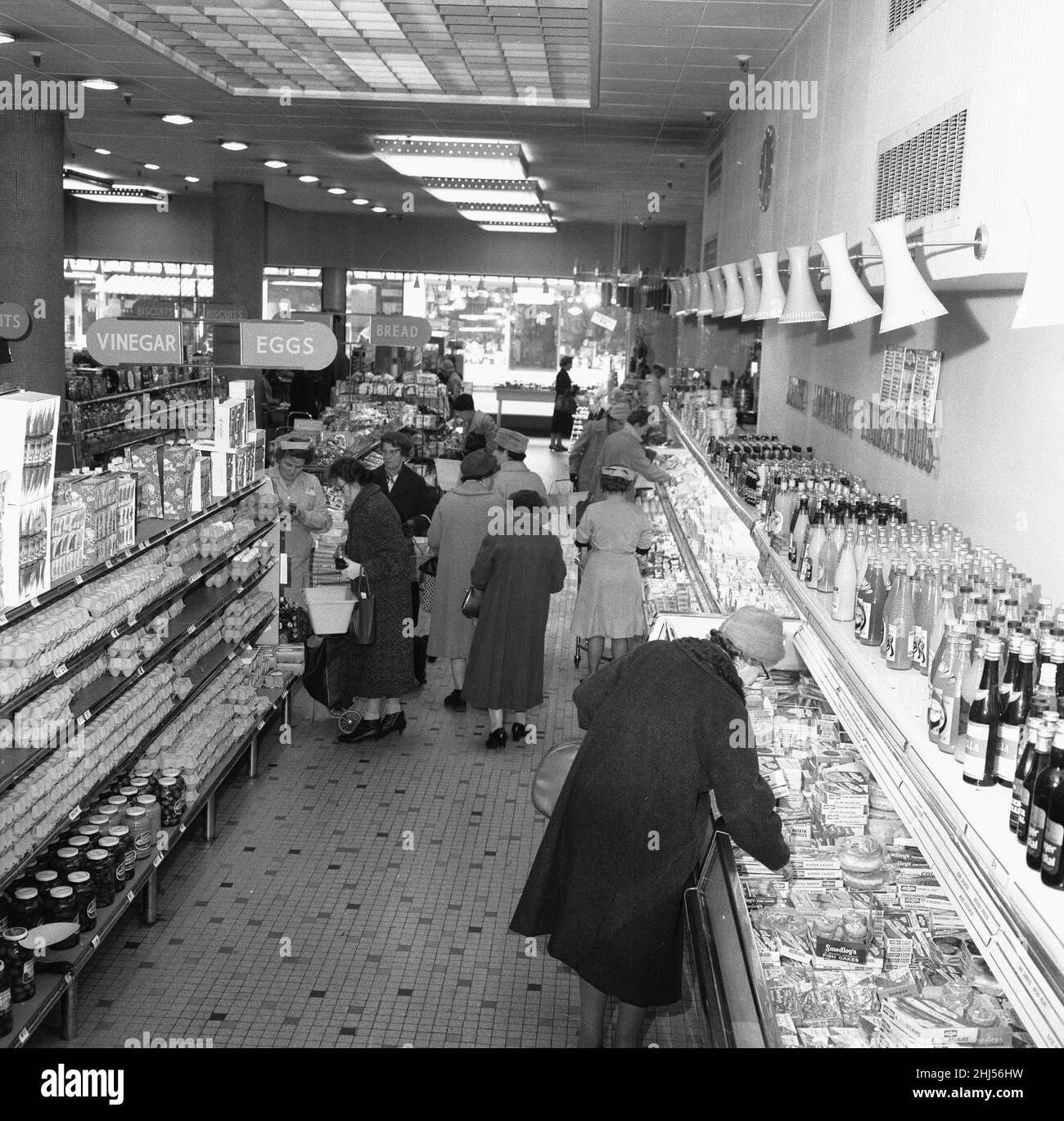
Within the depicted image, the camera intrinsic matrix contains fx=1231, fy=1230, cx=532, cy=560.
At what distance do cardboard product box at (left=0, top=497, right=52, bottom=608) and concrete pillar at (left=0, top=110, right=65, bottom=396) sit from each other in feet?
24.9

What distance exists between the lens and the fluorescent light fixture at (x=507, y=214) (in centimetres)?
1902

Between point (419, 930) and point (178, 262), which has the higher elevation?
point (178, 262)

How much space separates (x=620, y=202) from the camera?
18.9m

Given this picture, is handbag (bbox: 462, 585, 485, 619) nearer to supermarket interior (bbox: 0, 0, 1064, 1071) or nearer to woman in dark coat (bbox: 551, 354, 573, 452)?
supermarket interior (bbox: 0, 0, 1064, 1071)

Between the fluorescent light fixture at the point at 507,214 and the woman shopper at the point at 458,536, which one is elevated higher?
the fluorescent light fixture at the point at 507,214

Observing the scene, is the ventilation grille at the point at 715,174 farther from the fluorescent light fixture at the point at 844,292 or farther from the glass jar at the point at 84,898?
the glass jar at the point at 84,898

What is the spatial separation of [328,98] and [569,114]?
6.95 ft

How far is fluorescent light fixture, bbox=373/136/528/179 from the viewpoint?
474 inches

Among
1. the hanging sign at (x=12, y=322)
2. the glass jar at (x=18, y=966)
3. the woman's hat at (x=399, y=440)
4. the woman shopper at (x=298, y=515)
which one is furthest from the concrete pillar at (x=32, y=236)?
the glass jar at (x=18, y=966)

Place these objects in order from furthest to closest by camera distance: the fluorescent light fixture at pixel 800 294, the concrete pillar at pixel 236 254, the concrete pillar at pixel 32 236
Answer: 1. the concrete pillar at pixel 236 254
2. the concrete pillar at pixel 32 236
3. the fluorescent light fixture at pixel 800 294

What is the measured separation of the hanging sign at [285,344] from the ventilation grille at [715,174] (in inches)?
201

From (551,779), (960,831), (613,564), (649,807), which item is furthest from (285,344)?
(960,831)

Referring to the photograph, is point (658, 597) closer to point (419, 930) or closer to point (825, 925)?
point (419, 930)
